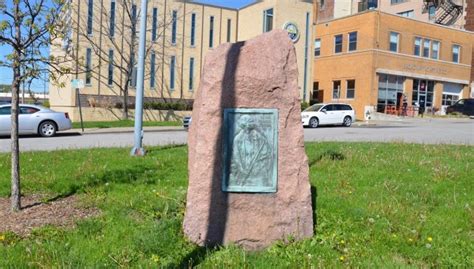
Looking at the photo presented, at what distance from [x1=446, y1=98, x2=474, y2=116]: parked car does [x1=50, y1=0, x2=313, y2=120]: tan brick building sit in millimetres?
13851

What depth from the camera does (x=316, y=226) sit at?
522 centimetres

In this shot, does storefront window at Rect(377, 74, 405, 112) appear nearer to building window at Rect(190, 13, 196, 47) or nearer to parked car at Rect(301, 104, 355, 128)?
parked car at Rect(301, 104, 355, 128)

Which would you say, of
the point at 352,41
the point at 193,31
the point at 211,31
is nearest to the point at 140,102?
the point at 193,31

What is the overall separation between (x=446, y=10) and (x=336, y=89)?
21.0m

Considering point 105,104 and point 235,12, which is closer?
point 105,104

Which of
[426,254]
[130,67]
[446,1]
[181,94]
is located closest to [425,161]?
[426,254]

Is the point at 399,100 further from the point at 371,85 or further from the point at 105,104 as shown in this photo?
the point at 105,104

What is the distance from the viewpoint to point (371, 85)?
140 ft

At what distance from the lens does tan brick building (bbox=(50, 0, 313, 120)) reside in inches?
1426

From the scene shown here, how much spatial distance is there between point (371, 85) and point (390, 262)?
132ft

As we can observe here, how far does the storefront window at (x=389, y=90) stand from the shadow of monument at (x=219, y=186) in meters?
40.7

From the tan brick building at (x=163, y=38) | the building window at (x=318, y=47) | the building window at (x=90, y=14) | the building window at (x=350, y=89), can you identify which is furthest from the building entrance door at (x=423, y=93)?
the building window at (x=90, y=14)

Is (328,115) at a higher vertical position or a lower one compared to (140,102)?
lower

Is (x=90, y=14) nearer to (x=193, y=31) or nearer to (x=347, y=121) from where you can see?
(x=193, y=31)
